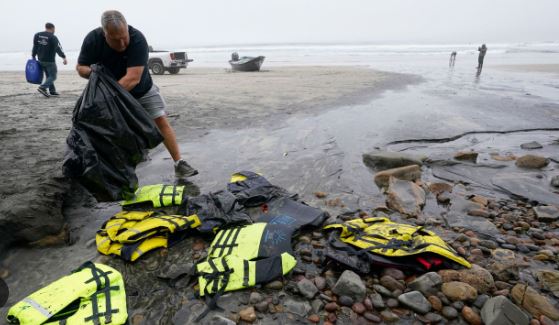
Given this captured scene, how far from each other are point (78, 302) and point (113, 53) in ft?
7.34

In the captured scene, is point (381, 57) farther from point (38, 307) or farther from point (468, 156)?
point (38, 307)

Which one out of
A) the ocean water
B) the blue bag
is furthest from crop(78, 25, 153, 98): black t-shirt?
the ocean water

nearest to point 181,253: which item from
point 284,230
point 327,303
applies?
point 284,230

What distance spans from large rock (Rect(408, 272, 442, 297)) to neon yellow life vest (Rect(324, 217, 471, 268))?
0.16 metres

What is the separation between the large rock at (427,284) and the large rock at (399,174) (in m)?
1.71

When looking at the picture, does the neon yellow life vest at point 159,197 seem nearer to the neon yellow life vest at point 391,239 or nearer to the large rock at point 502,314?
the neon yellow life vest at point 391,239

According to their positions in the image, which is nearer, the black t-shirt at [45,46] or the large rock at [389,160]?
the large rock at [389,160]

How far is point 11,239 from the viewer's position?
7.70ft

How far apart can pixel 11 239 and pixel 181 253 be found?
4.05 feet

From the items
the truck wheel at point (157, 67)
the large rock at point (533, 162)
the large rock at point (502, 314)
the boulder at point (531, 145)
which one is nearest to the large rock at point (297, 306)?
the large rock at point (502, 314)

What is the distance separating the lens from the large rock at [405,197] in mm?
3049

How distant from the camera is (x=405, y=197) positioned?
3.22m

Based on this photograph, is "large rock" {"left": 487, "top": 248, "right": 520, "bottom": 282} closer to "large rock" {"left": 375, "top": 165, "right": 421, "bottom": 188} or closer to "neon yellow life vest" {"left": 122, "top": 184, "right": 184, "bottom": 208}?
"large rock" {"left": 375, "top": 165, "right": 421, "bottom": 188}

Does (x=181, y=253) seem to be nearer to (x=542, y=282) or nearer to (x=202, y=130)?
(x=542, y=282)
